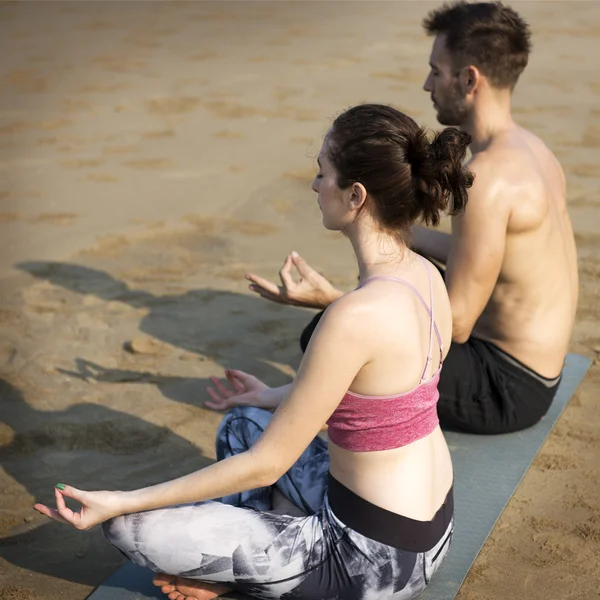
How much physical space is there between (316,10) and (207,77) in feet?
11.1

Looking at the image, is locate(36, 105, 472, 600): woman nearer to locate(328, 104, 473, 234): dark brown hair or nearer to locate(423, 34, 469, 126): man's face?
locate(328, 104, 473, 234): dark brown hair

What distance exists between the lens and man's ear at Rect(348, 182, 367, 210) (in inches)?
89.2

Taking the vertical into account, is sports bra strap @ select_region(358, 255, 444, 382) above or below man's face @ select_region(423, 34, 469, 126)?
below

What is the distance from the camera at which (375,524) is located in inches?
91.4

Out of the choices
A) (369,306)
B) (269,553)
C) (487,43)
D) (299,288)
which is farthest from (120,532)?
(487,43)

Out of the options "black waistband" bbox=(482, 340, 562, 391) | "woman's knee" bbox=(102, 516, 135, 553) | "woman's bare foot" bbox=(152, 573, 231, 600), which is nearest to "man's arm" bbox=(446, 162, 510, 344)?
"black waistband" bbox=(482, 340, 562, 391)

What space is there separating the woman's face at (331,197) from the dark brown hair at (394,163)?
20 millimetres

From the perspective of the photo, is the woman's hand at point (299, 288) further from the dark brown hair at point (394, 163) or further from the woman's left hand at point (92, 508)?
the woman's left hand at point (92, 508)

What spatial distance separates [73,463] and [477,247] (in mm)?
1569

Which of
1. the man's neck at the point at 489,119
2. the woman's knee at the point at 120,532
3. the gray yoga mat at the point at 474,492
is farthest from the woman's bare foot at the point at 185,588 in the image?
the man's neck at the point at 489,119

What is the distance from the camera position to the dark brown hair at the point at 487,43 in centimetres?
341

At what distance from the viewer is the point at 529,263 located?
3.20m

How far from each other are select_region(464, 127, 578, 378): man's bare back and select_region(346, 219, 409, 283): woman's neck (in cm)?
89

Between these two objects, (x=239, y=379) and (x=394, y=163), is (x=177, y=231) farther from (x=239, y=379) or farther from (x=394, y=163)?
(x=394, y=163)
